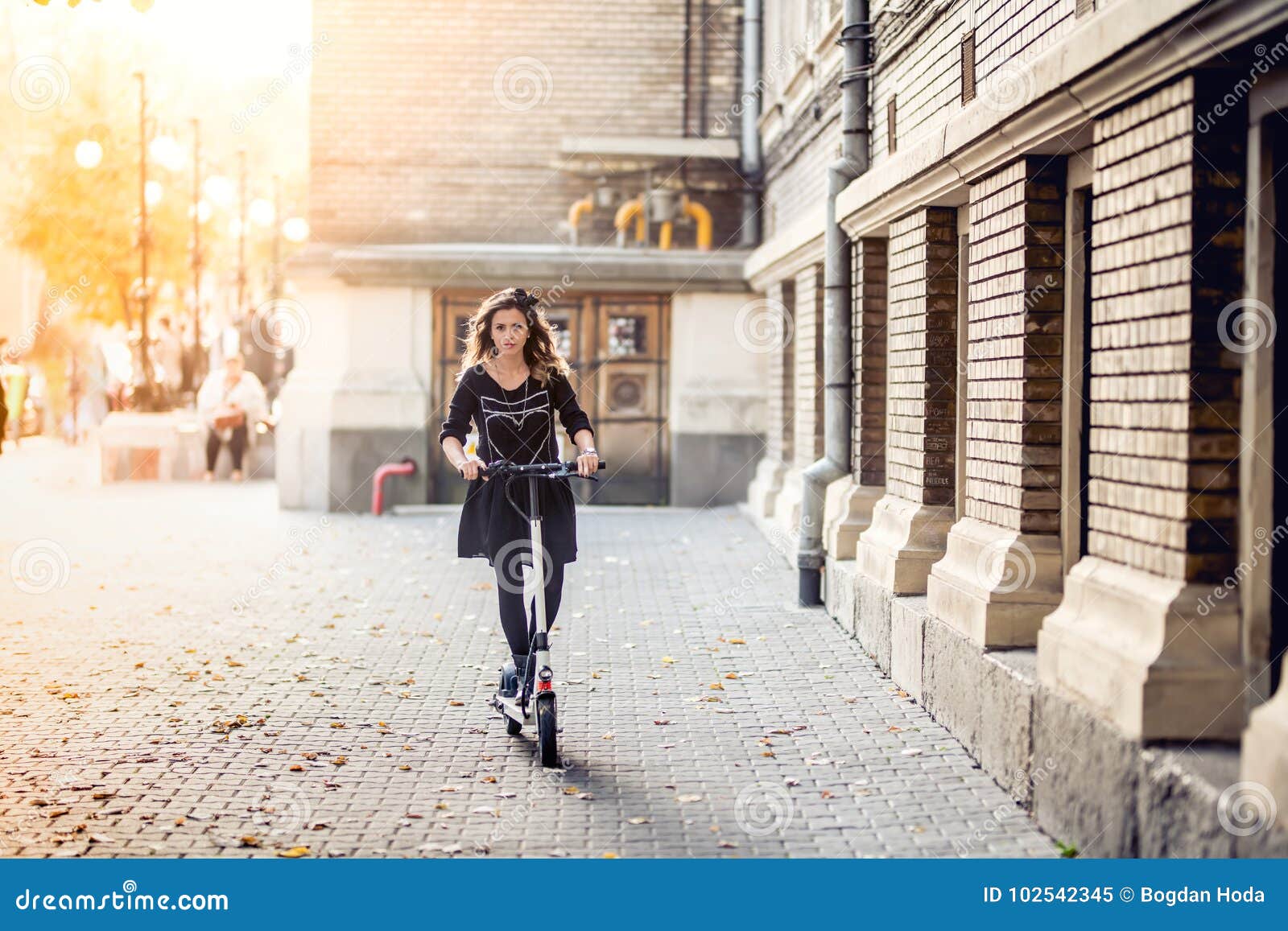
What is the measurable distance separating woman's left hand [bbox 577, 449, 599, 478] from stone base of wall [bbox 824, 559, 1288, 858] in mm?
1721

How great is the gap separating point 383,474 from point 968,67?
36.4ft

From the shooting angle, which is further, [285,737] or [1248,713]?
[285,737]

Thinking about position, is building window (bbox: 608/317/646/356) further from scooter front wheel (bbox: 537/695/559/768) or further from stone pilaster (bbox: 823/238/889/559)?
scooter front wheel (bbox: 537/695/559/768)

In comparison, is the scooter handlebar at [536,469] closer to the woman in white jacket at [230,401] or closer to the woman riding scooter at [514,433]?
the woman riding scooter at [514,433]

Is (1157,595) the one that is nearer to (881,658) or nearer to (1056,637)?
(1056,637)

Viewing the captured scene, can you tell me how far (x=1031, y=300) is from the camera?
21.9ft

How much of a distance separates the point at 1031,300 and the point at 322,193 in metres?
14.3

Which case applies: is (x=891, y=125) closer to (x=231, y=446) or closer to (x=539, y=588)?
(x=539, y=588)

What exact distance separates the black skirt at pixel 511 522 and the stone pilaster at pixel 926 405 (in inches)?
102

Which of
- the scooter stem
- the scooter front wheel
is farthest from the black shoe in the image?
the scooter front wheel

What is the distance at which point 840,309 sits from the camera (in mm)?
10672

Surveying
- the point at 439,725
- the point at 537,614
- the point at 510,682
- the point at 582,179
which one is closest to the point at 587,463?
the point at 537,614

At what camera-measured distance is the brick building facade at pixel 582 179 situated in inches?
743

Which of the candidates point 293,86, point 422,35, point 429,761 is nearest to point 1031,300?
point 429,761
